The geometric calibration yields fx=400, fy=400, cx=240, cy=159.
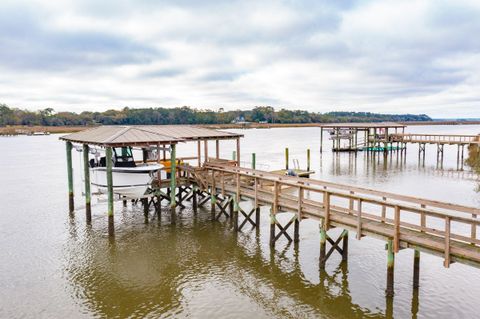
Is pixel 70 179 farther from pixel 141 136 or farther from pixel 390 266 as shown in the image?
pixel 390 266

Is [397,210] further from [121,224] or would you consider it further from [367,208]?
[121,224]

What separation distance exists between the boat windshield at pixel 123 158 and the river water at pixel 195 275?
2.87m

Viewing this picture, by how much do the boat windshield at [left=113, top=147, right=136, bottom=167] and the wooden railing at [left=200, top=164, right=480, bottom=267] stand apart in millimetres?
3640

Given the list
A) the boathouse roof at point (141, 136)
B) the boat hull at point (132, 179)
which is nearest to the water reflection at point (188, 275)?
the boat hull at point (132, 179)

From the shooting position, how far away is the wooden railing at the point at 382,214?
32.5 ft

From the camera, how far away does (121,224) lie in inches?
757

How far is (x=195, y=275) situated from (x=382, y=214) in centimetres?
639

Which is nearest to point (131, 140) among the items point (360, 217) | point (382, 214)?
point (360, 217)

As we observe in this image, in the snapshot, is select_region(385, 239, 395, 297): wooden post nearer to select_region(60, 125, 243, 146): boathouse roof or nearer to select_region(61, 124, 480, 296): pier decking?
select_region(61, 124, 480, 296): pier decking

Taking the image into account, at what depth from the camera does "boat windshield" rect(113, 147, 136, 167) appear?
758 inches

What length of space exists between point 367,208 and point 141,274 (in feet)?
41.0

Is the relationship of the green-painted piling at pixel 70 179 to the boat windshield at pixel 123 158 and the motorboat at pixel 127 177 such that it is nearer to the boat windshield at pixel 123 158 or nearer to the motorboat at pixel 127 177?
the motorboat at pixel 127 177

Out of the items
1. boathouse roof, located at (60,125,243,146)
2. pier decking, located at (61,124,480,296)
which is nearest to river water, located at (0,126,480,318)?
pier decking, located at (61,124,480,296)

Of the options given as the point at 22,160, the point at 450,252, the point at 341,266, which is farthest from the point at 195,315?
the point at 22,160
